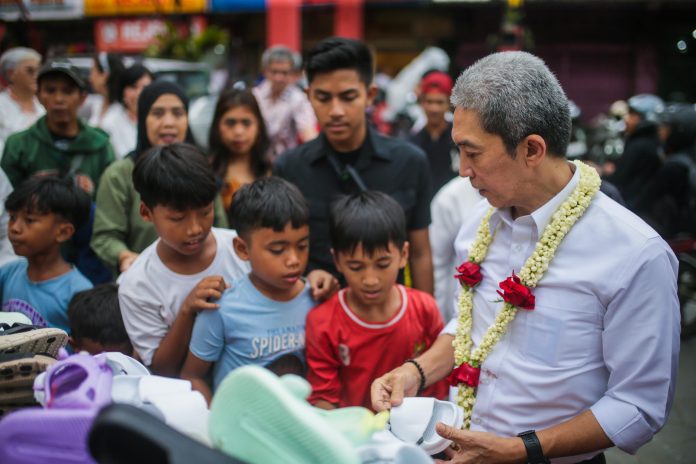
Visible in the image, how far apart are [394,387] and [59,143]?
Result: 3.05 metres

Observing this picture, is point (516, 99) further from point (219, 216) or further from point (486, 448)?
point (219, 216)

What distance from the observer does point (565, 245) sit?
184cm

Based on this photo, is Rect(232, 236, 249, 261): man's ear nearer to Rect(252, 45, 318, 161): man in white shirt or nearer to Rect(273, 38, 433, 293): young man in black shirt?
Rect(273, 38, 433, 293): young man in black shirt

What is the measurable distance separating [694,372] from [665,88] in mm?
11724

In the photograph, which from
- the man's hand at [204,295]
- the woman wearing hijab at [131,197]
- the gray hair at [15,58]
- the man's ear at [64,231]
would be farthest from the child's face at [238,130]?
the gray hair at [15,58]

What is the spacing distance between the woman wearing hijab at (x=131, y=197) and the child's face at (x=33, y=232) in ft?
0.74

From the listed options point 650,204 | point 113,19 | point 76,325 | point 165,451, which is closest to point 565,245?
point 165,451

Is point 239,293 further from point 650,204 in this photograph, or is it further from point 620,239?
point 650,204

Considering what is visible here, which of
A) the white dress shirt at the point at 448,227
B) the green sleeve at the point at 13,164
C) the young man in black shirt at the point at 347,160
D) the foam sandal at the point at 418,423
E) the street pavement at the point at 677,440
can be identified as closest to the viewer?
the foam sandal at the point at 418,423

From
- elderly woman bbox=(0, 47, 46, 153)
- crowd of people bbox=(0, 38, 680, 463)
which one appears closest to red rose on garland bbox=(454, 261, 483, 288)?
crowd of people bbox=(0, 38, 680, 463)

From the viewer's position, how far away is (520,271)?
1.91m

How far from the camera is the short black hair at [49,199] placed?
2928 mm

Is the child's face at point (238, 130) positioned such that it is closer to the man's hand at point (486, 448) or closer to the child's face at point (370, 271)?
the child's face at point (370, 271)

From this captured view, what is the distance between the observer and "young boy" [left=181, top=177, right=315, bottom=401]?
2.38 meters
